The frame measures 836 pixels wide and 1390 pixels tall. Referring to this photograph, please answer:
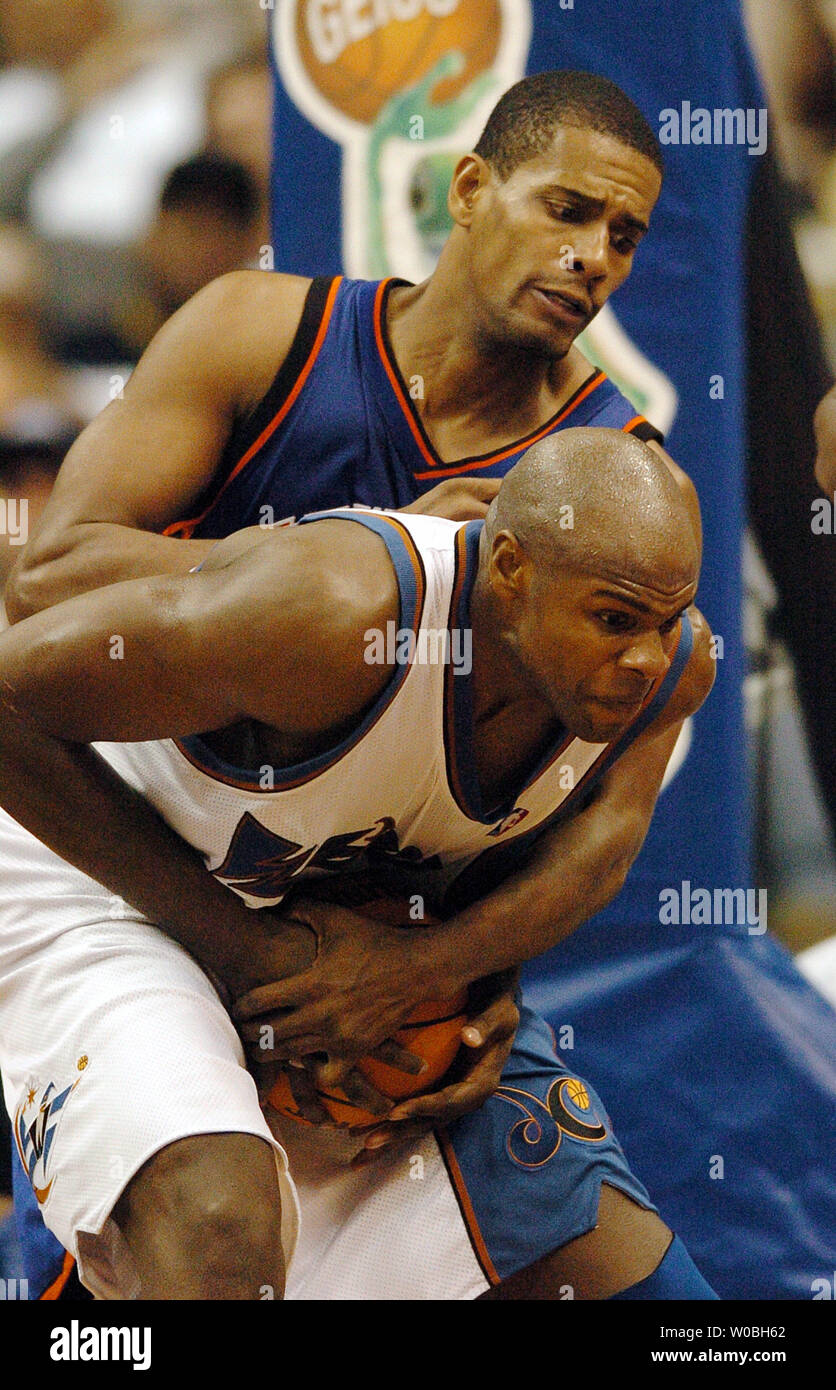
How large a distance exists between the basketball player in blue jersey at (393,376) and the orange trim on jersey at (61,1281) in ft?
2.86

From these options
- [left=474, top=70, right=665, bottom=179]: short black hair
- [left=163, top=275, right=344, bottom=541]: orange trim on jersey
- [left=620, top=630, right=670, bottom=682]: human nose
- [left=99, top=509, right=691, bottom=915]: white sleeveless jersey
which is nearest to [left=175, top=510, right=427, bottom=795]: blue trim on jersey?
[left=99, top=509, right=691, bottom=915]: white sleeveless jersey

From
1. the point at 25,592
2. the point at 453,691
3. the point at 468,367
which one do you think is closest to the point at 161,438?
the point at 25,592

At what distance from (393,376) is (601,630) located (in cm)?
78

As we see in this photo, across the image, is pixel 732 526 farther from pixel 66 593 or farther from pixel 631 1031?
pixel 66 593

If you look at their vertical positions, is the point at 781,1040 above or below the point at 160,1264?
below

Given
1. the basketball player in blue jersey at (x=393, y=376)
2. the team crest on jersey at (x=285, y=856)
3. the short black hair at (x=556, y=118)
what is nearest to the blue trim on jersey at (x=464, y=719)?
the team crest on jersey at (x=285, y=856)

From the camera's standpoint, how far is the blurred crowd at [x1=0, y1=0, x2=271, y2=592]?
12.1 ft

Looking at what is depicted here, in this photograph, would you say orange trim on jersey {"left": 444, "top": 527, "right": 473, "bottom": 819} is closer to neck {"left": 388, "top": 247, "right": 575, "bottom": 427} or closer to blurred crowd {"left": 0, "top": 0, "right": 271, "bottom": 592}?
neck {"left": 388, "top": 247, "right": 575, "bottom": 427}

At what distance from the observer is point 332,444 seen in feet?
7.55

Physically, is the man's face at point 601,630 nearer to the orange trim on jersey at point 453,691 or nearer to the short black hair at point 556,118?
the orange trim on jersey at point 453,691

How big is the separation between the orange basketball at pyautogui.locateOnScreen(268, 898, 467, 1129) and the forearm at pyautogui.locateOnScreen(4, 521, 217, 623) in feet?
1.72

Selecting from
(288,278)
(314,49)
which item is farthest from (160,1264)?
(314,49)
